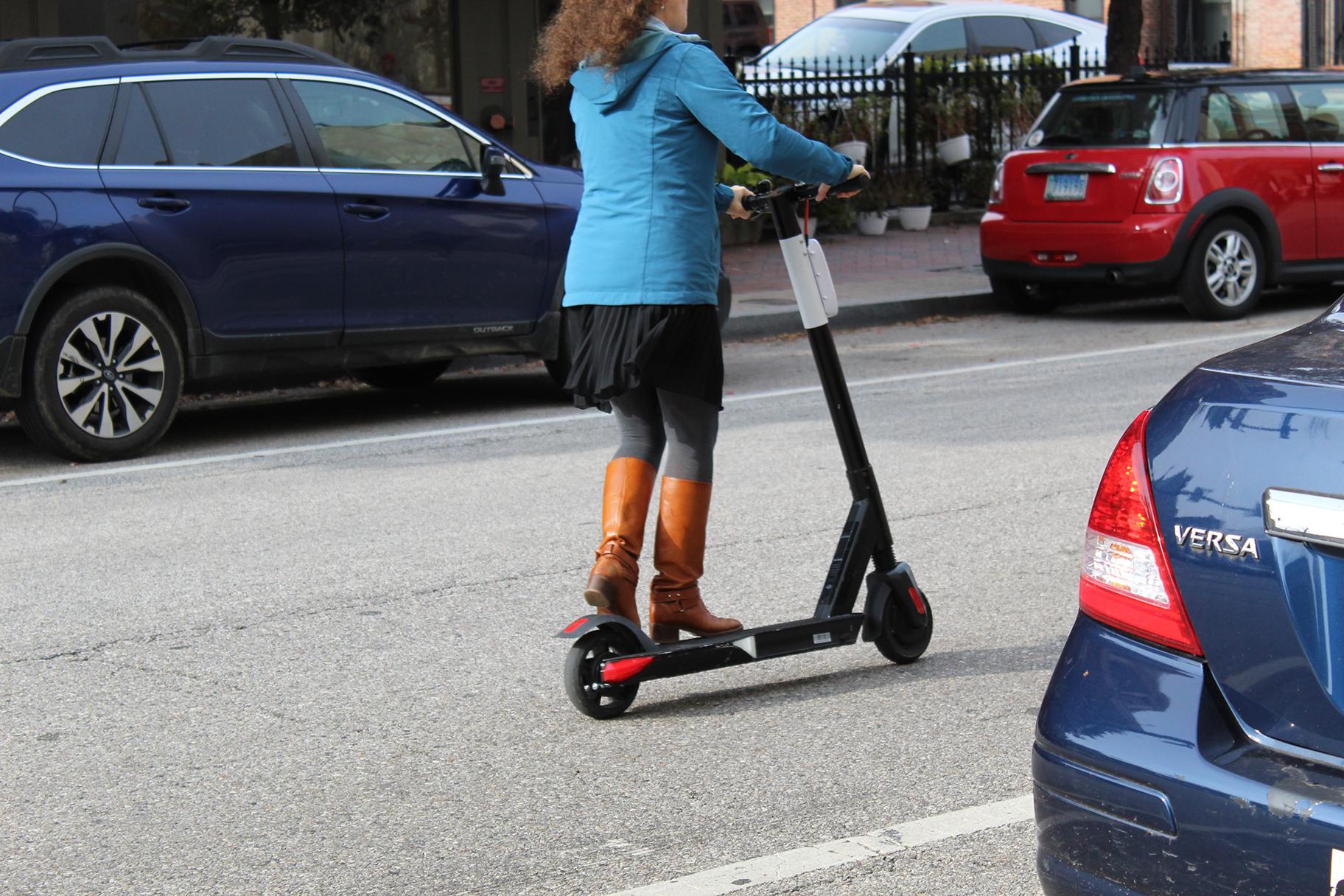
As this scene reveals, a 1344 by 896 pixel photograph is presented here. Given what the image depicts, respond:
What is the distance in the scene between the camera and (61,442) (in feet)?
26.6

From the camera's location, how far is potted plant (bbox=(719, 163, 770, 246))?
1678cm

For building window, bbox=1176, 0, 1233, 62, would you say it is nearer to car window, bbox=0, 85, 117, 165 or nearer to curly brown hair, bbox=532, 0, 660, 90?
car window, bbox=0, 85, 117, 165

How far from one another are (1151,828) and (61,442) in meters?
6.54

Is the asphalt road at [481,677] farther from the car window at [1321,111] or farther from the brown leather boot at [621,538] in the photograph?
the car window at [1321,111]

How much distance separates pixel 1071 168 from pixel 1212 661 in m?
10.5

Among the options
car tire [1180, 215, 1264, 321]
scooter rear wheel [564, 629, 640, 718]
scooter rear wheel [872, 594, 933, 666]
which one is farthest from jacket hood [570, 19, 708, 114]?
car tire [1180, 215, 1264, 321]

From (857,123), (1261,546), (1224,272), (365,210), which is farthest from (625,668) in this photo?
(857,123)

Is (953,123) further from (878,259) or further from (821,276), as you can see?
(821,276)

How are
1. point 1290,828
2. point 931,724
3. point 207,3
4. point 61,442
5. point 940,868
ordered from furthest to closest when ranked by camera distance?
point 207,3 → point 61,442 → point 931,724 → point 940,868 → point 1290,828

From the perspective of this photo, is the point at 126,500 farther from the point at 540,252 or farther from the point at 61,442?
the point at 540,252

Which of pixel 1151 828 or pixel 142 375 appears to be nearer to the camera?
pixel 1151 828

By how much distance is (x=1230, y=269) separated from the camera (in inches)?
504

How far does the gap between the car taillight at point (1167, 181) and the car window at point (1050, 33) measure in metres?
10.6

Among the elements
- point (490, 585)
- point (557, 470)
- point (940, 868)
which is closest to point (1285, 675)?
point (940, 868)
